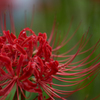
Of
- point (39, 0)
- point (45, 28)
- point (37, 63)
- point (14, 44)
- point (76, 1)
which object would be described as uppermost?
point (39, 0)

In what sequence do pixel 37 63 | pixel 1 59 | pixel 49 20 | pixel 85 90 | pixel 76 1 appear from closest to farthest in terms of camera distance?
pixel 1 59
pixel 37 63
pixel 85 90
pixel 76 1
pixel 49 20

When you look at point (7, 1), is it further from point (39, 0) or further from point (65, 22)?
point (65, 22)

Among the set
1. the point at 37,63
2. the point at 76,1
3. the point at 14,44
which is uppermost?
the point at 76,1

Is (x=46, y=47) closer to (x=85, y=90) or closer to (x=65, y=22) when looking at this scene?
(x=85, y=90)

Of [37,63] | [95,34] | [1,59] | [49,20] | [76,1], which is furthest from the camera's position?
[49,20]

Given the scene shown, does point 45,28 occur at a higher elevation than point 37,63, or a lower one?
higher

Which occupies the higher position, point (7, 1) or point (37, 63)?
point (7, 1)

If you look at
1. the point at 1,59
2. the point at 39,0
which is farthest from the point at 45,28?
the point at 1,59

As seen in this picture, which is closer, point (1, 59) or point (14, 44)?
point (1, 59)

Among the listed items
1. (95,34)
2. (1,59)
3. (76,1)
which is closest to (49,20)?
(76,1)
